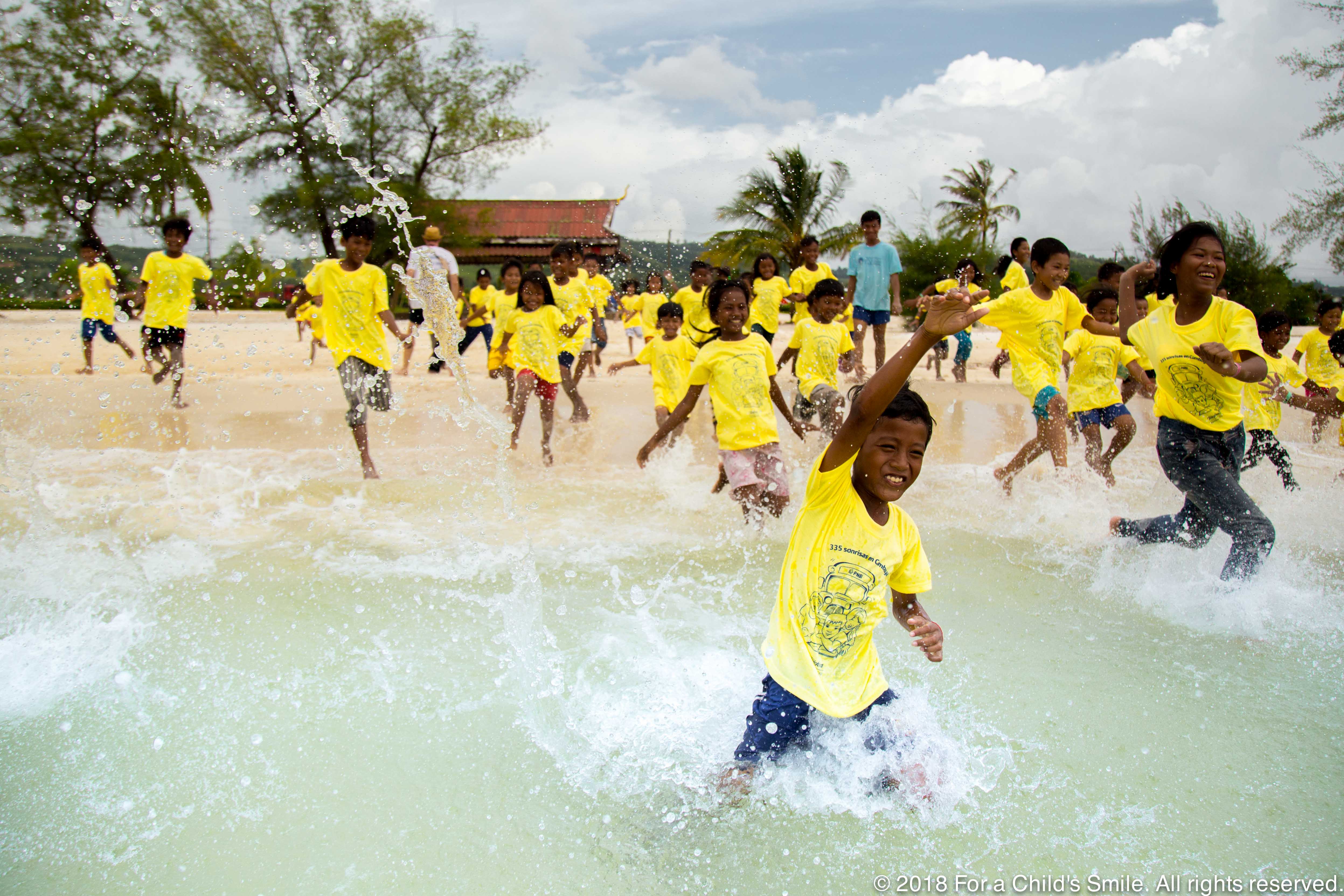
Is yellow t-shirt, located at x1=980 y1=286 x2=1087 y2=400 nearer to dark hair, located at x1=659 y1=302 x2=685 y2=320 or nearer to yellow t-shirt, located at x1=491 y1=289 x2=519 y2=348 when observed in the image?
dark hair, located at x1=659 y1=302 x2=685 y2=320

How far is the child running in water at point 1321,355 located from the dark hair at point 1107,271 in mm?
1616

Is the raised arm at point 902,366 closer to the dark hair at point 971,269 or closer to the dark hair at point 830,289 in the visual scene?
the dark hair at point 971,269

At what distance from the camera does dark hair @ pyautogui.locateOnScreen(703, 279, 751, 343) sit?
4.71 m

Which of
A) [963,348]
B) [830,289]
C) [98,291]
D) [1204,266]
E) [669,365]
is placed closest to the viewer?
[1204,266]

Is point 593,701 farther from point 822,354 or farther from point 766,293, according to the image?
point 766,293

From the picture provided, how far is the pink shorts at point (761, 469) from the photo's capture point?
4.71 metres

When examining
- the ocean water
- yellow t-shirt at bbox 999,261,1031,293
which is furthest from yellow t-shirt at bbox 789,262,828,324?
the ocean water

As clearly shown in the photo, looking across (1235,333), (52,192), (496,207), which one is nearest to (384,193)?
(1235,333)

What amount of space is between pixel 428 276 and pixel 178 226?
3933 millimetres

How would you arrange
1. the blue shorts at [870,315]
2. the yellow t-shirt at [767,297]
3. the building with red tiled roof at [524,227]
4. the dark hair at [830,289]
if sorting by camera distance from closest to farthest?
the dark hair at [830,289]
the yellow t-shirt at [767,297]
the blue shorts at [870,315]
the building with red tiled roof at [524,227]

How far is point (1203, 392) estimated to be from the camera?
379cm

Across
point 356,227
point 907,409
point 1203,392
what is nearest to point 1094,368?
point 1203,392

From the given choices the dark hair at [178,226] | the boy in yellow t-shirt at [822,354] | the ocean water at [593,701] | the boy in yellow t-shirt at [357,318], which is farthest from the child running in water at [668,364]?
the dark hair at [178,226]

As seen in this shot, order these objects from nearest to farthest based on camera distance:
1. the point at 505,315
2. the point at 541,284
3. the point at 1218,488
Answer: the point at 1218,488 → the point at 541,284 → the point at 505,315
